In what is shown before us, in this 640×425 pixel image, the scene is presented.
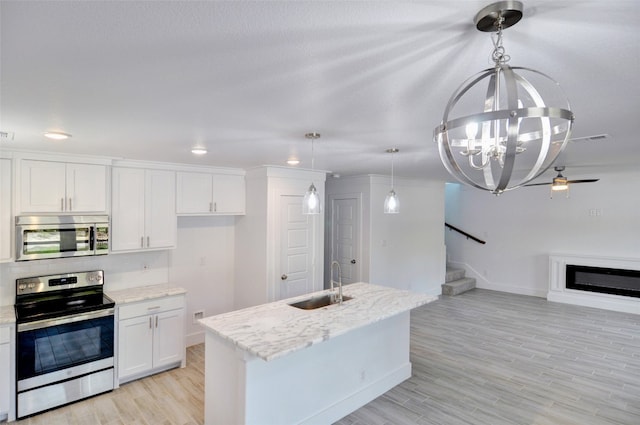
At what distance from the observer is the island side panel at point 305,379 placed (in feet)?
8.08

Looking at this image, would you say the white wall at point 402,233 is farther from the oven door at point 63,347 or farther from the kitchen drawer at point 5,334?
the kitchen drawer at point 5,334

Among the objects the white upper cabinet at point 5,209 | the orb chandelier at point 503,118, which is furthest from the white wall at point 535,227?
the white upper cabinet at point 5,209

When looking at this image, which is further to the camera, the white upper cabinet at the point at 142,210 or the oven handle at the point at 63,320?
the white upper cabinet at the point at 142,210

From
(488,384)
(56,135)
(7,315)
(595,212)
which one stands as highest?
(56,135)

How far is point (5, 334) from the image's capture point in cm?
294

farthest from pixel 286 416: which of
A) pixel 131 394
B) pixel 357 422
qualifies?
pixel 131 394

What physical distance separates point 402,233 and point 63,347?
5.12 meters

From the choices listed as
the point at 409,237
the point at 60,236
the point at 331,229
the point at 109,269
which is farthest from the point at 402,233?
the point at 60,236

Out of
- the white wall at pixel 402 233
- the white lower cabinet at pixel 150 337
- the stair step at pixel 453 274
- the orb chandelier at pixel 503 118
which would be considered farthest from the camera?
the stair step at pixel 453 274

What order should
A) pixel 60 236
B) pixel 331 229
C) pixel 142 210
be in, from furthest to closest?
1. pixel 331 229
2. pixel 142 210
3. pixel 60 236

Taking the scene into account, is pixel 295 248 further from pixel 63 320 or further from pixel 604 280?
pixel 604 280

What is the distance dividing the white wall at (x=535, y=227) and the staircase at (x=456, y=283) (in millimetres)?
291

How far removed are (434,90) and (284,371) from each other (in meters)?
2.25

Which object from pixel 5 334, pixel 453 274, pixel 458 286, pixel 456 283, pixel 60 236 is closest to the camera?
pixel 5 334
